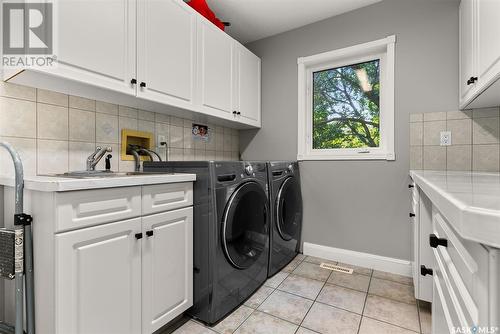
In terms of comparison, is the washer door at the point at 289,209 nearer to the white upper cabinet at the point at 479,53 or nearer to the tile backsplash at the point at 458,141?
the tile backsplash at the point at 458,141

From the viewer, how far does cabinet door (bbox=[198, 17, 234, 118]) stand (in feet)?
6.40

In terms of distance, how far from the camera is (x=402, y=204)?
2.09 m

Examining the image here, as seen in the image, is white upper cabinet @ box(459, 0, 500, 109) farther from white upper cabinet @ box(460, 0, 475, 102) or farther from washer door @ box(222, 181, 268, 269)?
washer door @ box(222, 181, 268, 269)

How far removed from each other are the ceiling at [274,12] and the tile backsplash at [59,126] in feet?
3.85

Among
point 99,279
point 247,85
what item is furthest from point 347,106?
point 99,279

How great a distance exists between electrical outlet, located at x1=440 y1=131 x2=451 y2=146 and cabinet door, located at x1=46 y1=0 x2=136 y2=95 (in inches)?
89.8

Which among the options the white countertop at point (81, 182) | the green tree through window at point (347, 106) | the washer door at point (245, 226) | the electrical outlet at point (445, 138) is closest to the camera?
the white countertop at point (81, 182)

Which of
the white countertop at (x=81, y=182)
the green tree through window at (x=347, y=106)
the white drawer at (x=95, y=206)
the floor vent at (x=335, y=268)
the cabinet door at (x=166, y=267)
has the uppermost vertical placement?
the green tree through window at (x=347, y=106)

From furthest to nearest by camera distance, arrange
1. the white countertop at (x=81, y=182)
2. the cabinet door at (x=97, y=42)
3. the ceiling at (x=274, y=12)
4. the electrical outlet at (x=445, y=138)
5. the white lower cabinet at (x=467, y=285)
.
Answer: the ceiling at (x=274, y=12) → the electrical outlet at (x=445, y=138) → the cabinet door at (x=97, y=42) → the white countertop at (x=81, y=182) → the white lower cabinet at (x=467, y=285)

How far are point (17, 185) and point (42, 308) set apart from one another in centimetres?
49

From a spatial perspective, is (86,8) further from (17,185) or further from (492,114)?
(492,114)

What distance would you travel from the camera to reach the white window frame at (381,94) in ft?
6.98

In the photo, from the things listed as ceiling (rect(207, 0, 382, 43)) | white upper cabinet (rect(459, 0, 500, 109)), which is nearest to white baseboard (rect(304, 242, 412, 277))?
white upper cabinet (rect(459, 0, 500, 109))

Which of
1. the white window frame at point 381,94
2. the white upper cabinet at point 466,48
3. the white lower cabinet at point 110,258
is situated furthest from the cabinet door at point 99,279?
the white upper cabinet at point 466,48
